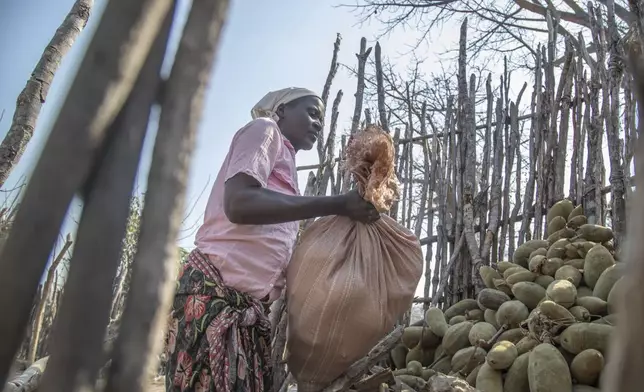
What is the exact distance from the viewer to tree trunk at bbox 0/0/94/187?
4.31 feet

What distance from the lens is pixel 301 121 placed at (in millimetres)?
1458

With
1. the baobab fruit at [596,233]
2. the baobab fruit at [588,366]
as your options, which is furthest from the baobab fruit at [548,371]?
the baobab fruit at [596,233]

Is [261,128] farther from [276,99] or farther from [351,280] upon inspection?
[351,280]

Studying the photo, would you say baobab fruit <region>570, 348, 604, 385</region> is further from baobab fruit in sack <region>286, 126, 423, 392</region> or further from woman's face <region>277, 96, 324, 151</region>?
woman's face <region>277, 96, 324, 151</region>

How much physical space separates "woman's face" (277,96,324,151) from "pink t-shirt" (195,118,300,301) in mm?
139

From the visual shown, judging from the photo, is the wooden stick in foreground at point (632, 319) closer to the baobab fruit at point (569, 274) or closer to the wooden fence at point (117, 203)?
the wooden fence at point (117, 203)

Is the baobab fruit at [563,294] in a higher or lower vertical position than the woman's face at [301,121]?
lower

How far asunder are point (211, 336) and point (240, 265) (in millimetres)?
157

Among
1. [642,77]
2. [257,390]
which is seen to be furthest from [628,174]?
[642,77]

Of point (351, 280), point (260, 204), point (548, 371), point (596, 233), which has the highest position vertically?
point (596, 233)

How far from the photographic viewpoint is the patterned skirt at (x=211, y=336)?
1.18 meters

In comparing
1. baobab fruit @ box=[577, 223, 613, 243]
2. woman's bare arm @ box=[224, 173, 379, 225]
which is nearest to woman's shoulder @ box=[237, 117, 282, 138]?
woman's bare arm @ box=[224, 173, 379, 225]

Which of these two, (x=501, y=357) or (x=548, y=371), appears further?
(x=501, y=357)

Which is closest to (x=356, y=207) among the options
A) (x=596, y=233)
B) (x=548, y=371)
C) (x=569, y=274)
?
(x=548, y=371)
